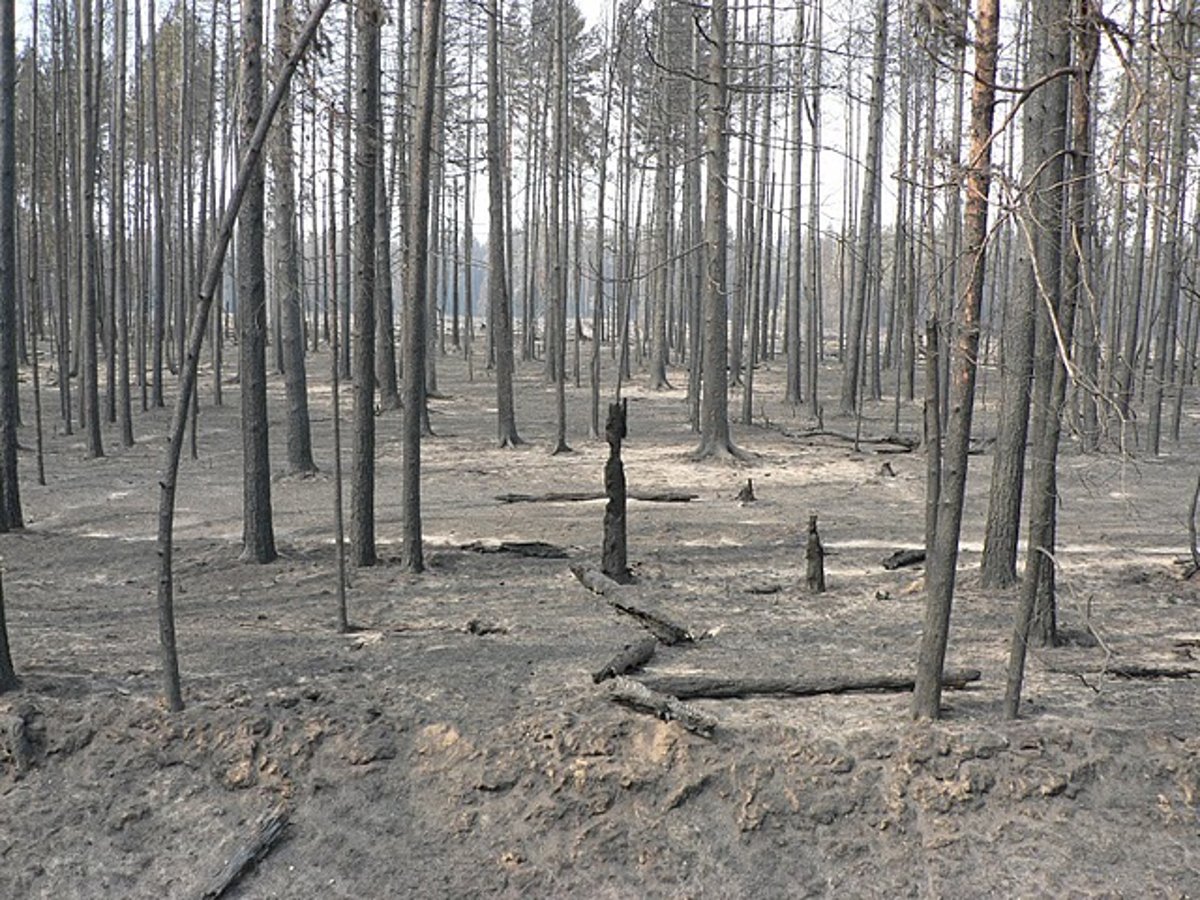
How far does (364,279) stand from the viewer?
364 inches

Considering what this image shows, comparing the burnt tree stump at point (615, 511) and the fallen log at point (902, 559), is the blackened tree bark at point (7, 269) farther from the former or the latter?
the fallen log at point (902, 559)

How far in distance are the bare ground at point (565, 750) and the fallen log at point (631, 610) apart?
0.11 metres

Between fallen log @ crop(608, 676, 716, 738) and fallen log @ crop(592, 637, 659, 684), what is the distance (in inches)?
6.1

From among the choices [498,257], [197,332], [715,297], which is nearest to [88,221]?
[498,257]

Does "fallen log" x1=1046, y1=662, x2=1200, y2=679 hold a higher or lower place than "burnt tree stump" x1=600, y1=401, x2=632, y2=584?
lower

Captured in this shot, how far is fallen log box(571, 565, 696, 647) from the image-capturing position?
26.0 ft

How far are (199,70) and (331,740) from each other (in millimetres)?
27213

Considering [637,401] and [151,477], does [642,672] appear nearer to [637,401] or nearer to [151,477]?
[151,477]

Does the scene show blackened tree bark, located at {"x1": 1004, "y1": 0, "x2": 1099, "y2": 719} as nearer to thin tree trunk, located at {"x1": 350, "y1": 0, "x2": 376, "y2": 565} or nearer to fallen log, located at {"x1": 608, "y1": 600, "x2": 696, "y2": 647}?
fallen log, located at {"x1": 608, "y1": 600, "x2": 696, "y2": 647}

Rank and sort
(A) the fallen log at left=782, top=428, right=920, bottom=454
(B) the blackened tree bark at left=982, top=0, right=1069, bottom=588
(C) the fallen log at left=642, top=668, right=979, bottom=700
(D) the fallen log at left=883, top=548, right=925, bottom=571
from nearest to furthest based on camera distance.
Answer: (B) the blackened tree bark at left=982, top=0, right=1069, bottom=588
(C) the fallen log at left=642, top=668, right=979, bottom=700
(D) the fallen log at left=883, top=548, right=925, bottom=571
(A) the fallen log at left=782, top=428, right=920, bottom=454

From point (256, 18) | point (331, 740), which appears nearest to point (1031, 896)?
point (331, 740)

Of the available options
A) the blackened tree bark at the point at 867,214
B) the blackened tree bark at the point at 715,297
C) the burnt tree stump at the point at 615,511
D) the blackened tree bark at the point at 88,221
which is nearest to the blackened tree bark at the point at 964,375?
the burnt tree stump at the point at 615,511

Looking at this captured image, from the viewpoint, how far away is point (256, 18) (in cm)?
875

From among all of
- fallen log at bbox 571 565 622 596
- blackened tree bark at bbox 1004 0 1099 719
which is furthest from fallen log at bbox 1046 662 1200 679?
fallen log at bbox 571 565 622 596
